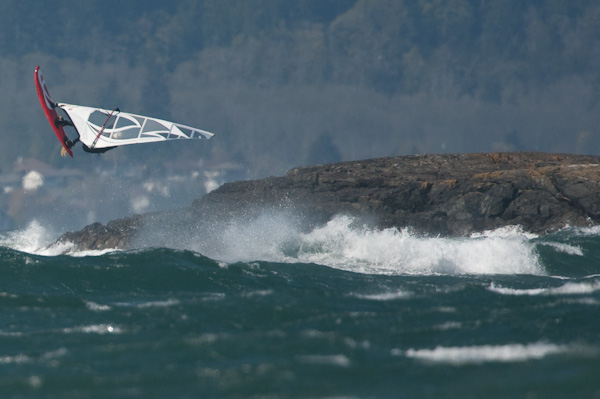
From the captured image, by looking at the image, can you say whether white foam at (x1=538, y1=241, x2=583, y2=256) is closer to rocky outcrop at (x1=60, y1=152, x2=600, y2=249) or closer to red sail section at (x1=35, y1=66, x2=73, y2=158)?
rocky outcrop at (x1=60, y1=152, x2=600, y2=249)

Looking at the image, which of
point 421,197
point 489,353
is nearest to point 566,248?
point 421,197

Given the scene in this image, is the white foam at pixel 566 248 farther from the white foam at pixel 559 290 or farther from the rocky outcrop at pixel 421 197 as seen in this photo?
the white foam at pixel 559 290

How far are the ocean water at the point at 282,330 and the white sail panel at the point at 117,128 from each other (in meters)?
3.77

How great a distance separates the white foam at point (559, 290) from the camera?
1642 centimetres

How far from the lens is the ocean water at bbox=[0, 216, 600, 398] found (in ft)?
32.9

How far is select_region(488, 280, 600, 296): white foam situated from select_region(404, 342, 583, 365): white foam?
5186 millimetres

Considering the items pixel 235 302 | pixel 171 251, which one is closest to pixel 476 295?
pixel 235 302

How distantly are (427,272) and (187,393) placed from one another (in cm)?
1510

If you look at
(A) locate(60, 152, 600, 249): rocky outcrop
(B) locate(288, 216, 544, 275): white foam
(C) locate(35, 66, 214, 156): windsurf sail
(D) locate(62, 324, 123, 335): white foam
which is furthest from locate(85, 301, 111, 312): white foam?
(A) locate(60, 152, 600, 249): rocky outcrop

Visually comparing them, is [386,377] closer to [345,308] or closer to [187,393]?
[187,393]

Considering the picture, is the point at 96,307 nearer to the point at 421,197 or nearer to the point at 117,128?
the point at 117,128

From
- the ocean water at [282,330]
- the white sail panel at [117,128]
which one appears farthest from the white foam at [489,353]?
the white sail panel at [117,128]

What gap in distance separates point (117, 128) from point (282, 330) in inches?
514

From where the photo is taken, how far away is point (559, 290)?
16734 millimetres
